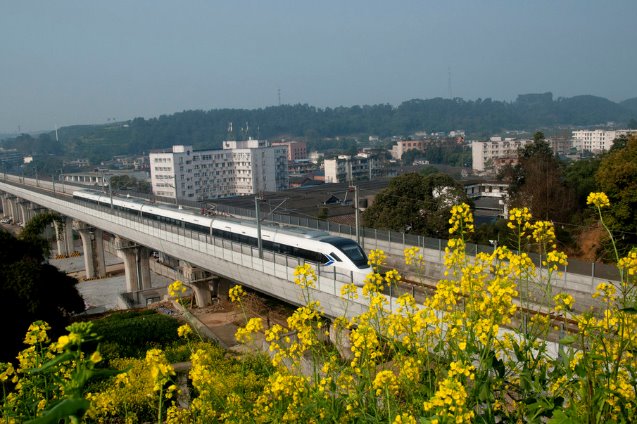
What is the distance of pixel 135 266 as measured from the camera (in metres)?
34.8

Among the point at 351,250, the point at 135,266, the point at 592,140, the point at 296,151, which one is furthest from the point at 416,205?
the point at 296,151

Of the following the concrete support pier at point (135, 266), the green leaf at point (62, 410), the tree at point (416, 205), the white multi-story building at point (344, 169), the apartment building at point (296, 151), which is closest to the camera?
the green leaf at point (62, 410)

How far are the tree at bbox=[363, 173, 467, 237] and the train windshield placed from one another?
35.7ft

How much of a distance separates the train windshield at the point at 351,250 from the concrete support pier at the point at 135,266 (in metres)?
19.3

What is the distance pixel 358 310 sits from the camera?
1477 centimetres

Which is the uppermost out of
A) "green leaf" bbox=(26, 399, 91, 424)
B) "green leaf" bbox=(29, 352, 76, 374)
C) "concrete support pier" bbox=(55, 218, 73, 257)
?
"green leaf" bbox=(29, 352, 76, 374)

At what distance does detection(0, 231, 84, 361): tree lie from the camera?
52.7 ft

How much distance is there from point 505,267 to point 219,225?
21476 mm

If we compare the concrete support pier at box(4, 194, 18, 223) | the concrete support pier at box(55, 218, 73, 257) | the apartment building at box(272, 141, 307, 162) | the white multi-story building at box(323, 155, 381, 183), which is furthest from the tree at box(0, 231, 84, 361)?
the apartment building at box(272, 141, 307, 162)

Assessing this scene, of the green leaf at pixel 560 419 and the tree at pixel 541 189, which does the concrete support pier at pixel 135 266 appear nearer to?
the tree at pixel 541 189

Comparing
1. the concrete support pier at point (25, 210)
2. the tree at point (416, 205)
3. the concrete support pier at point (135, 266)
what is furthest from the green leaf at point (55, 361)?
the concrete support pier at point (25, 210)

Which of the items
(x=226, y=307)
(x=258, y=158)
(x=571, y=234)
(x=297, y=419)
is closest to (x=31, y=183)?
(x=258, y=158)

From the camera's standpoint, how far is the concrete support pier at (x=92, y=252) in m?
40.8

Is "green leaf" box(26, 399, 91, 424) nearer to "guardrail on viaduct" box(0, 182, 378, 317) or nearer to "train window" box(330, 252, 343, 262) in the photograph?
"guardrail on viaduct" box(0, 182, 378, 317)
